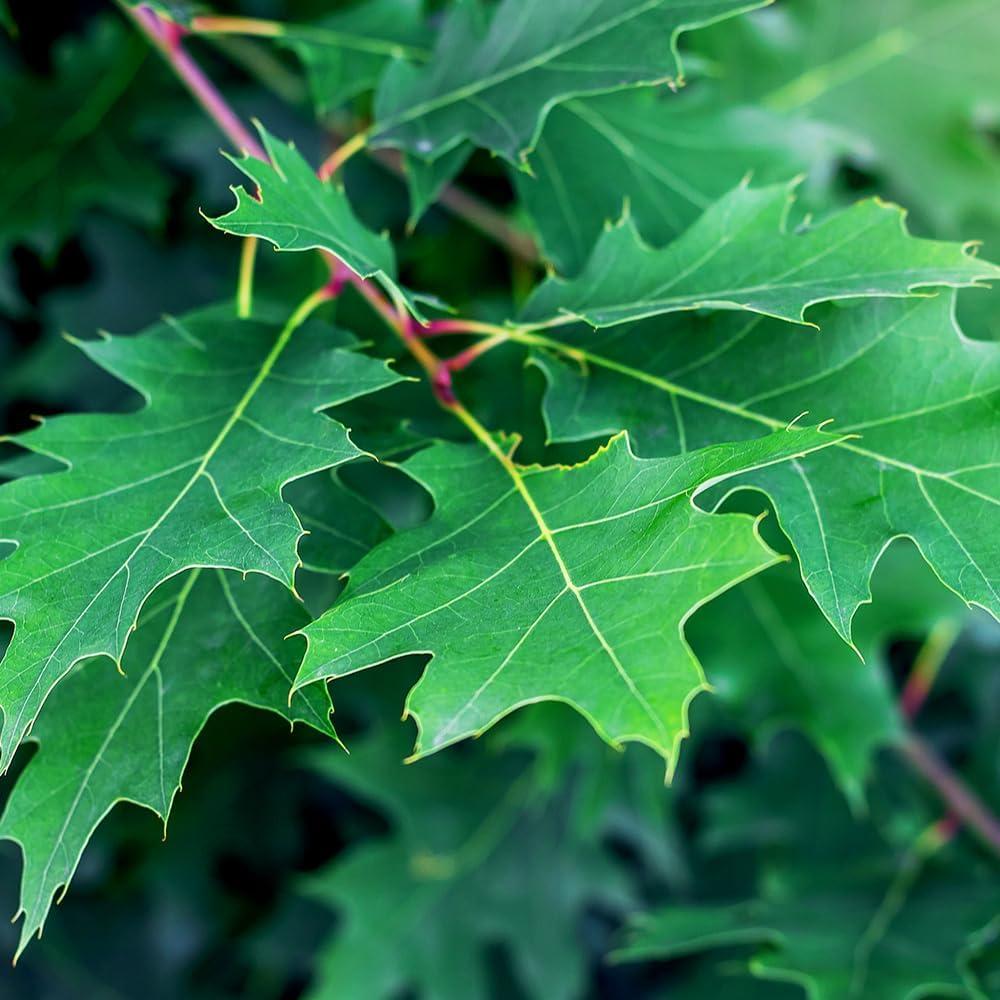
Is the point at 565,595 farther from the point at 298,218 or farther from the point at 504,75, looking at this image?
the point at 504,75

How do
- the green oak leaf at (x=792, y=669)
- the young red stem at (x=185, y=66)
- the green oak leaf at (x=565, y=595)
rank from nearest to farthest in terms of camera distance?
the green oak leaf at (x=565, y=595)
the young red stem at (x=185, y=66)
the green oak leaf at (x=792, y=669)

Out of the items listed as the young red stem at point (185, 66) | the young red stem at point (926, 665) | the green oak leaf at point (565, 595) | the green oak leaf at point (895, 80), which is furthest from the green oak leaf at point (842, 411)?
the young red stem at point (926, 665)

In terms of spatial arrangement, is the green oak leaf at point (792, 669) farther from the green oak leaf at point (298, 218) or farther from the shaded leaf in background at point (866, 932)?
the green oak leaf at point (298, 218)

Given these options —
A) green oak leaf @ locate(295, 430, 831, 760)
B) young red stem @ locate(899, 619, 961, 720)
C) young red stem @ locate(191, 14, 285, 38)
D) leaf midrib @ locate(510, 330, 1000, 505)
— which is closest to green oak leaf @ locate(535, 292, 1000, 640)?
leaf midrib @ locate(510, 330, 1000, 505)

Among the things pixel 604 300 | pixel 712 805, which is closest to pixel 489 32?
pixel 604 300

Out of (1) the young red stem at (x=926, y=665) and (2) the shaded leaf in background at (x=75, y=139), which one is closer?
(2) the shaded leaf in background at (x=75, y=139)

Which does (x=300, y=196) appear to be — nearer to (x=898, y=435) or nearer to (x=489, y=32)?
(x=489, y=32)

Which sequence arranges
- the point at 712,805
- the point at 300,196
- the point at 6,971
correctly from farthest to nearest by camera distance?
the point at 6,971 → the point at 712,805 → the point at 300,196
